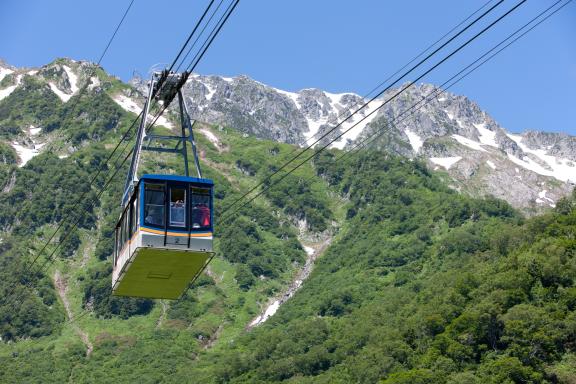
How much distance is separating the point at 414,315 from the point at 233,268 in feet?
262

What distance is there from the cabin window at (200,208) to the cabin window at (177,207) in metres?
0.34

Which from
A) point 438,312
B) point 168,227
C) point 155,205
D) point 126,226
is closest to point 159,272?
point 126,226

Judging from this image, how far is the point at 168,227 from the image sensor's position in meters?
33.7

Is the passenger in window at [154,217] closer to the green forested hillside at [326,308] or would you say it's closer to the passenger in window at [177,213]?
the passenger in window at [177,213]

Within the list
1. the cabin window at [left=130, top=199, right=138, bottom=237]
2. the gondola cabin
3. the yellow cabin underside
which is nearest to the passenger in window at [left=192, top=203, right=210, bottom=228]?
the gondola cabin

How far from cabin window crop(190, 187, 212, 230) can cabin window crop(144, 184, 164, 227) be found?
1.20 metres

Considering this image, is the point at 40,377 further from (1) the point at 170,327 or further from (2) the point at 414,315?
(2) the point at 414,315

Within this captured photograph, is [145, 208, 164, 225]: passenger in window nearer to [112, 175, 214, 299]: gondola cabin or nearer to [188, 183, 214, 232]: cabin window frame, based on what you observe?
[112, 175, 214, 299]: gondola cabin

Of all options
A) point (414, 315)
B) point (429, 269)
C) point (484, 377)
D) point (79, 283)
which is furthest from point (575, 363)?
point (79, 283)

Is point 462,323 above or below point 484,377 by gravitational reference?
above

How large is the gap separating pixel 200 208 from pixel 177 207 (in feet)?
2.86

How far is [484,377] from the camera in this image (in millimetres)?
85000

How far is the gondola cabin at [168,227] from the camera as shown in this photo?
33.6 meters

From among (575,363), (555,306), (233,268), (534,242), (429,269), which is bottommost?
(575,363)
